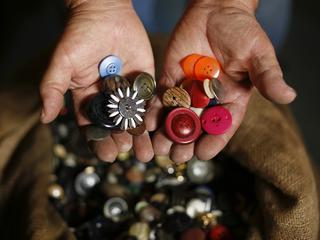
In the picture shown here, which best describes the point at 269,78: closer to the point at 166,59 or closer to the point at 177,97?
the point at 177,97

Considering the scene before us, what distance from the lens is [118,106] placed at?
107cm

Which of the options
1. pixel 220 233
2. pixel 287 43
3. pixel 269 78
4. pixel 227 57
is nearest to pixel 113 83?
pixel 227 57

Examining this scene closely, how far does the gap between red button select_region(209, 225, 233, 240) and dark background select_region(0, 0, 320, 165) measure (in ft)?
2.42

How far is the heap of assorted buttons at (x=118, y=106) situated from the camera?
1.07 metres

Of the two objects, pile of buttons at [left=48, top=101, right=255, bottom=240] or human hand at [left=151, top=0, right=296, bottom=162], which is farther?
pile of buttons at [left=48, top=101, right=255, bottom=240]

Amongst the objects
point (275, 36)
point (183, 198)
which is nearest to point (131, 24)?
point (183, 198)

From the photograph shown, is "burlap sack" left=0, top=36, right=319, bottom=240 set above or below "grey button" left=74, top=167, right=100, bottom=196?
above

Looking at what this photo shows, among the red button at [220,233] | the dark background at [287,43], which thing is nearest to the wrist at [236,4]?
the red button at [220,233]

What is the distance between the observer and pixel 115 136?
3.63 feet

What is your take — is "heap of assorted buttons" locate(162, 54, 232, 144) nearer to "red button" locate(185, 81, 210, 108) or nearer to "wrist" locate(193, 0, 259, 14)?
"red button" locate(185, 81, 210, 108)

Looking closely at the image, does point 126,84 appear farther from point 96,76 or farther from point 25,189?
point 25,189

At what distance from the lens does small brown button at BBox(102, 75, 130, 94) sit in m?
1.11

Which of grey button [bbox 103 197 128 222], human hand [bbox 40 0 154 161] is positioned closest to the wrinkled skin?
human hand [bbox 40 0 154 161]

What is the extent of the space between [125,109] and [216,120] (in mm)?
202
